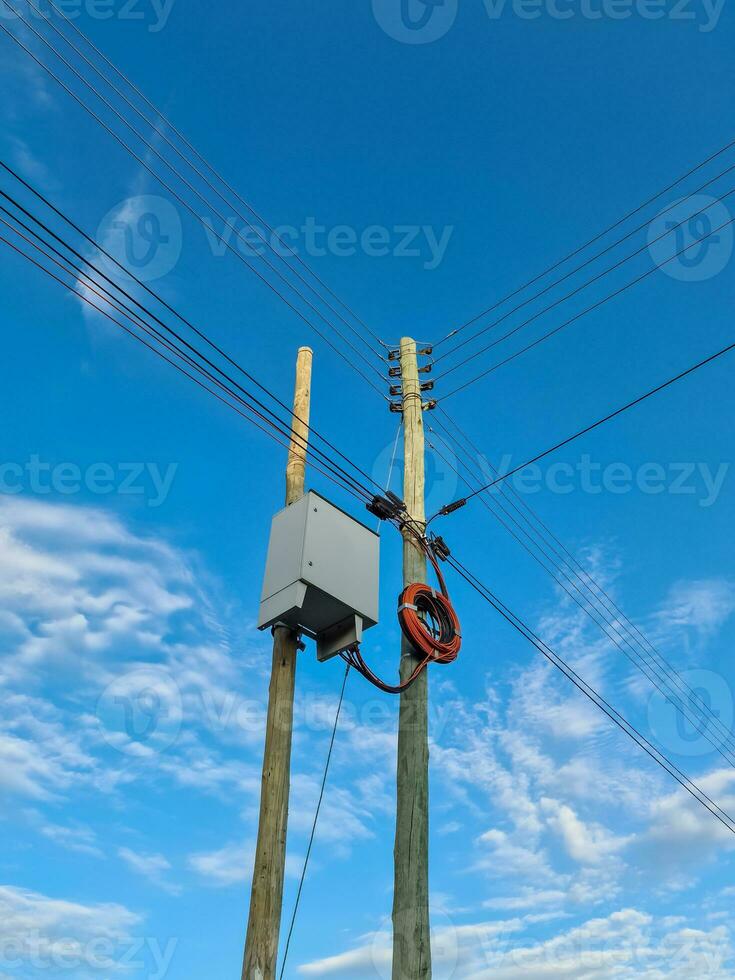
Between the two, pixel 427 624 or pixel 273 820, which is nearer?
pixel 273 820

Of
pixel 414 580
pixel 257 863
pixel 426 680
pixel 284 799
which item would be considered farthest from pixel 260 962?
pixel 414 580

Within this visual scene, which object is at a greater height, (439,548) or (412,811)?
(439,548)

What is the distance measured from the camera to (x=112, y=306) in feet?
20.4

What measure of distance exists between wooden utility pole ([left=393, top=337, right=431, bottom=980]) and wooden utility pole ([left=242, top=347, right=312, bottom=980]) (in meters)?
1.33

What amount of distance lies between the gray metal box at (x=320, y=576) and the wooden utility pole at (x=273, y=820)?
239 millimetres

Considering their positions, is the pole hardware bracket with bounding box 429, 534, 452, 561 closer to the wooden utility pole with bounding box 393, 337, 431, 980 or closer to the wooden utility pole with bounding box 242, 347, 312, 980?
the wooden utility pole with bounding box 393, 337, 431, 980

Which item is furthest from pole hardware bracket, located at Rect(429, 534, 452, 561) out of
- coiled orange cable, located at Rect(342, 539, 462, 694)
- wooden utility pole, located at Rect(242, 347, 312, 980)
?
wooden utility pole, located at Rect(242, 347, 312, 980)

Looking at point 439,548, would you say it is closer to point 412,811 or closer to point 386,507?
point 386,507

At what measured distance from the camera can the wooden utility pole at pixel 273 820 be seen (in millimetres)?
4914

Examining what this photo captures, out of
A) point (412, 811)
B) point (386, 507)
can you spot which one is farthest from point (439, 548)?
point (412, 811)

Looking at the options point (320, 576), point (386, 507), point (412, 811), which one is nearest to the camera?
point (320, 576)

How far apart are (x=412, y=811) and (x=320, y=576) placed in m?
2.04

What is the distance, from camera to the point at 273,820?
5.38 meters

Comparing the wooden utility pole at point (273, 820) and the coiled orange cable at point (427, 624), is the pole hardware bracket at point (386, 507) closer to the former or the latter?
the coiled orange cable at point (427, 624)
